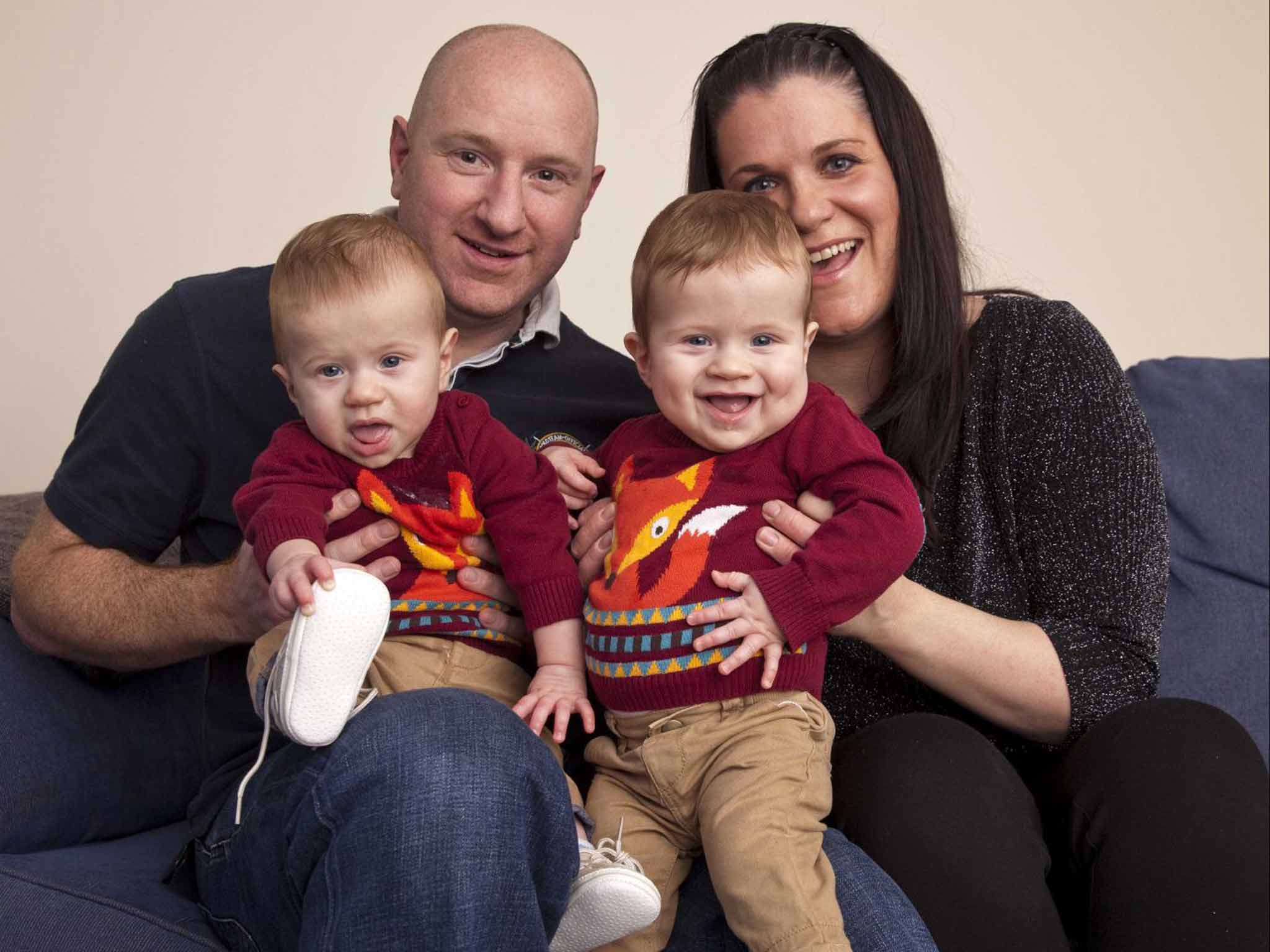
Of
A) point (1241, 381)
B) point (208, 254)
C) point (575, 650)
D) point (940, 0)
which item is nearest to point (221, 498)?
point (575, 650)

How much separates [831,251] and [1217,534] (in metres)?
1.01

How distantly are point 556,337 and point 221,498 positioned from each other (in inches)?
20.6

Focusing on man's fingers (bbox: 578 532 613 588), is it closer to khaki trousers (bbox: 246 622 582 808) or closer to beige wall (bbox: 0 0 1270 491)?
khaki trousers (bbox: 246 622 582 808)

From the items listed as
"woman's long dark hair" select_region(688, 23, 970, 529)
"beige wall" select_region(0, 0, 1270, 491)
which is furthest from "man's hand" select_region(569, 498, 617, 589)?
"beige wall" select_region(0, 0, 1270, 491)

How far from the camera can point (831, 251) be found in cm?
188

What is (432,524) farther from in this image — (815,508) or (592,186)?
(592,186)

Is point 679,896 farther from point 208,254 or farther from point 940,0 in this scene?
point 940,0

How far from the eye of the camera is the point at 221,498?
182 cm

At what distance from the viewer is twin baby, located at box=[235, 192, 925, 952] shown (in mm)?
1402

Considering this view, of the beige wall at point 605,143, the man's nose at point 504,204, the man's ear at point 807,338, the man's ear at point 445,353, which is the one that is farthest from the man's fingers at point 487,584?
the beige wall at point 605,143

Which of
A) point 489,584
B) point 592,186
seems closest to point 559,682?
point 489,584

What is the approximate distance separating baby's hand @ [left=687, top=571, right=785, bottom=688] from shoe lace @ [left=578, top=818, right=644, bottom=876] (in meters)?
Result: 0.21

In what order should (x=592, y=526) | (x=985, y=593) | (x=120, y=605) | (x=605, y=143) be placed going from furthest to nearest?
(x=605, y=143), (x=985, y=593), (x=120, y=605), (x=592, y=526)

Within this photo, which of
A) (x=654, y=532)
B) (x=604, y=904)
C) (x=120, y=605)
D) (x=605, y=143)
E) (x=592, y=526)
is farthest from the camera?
(x=605, y=143)
